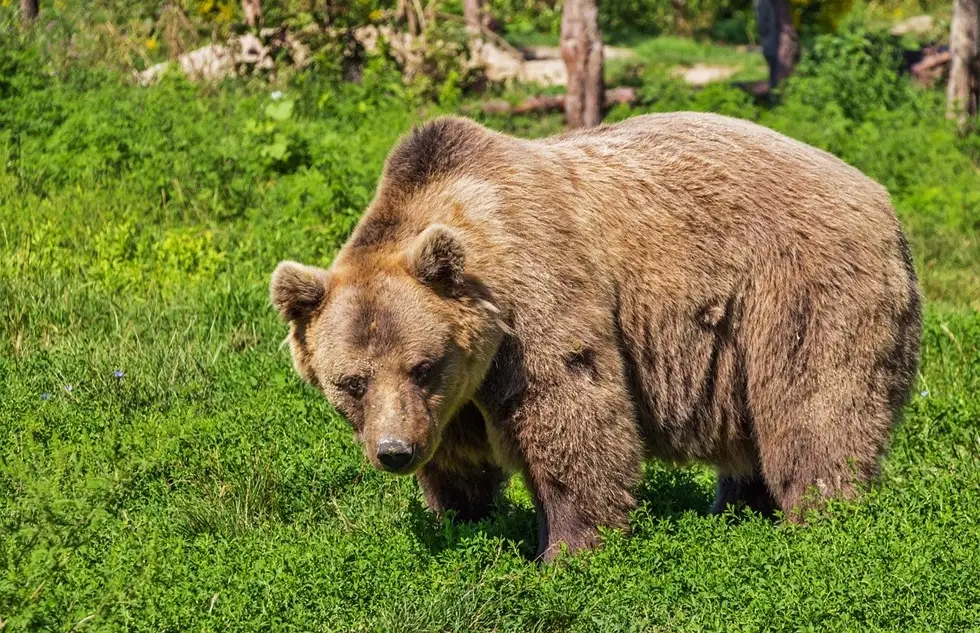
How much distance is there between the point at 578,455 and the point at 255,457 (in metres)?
1.75

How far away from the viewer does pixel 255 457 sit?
6.32 m

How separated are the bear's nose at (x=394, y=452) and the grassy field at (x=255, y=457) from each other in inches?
17.8

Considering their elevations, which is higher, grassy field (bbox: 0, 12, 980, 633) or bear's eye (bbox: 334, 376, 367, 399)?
bear's eye (bbox: 334, 376, 367, 399)

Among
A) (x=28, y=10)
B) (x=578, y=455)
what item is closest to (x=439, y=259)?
(x=578, y=455)

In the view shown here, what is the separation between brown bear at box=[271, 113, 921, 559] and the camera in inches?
206

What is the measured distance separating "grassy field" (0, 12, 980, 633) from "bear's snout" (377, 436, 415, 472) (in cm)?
44

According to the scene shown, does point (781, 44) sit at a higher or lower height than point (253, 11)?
lower

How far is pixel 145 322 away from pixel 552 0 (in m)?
19.0

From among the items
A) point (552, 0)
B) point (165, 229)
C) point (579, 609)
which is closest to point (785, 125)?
point (165, 229)

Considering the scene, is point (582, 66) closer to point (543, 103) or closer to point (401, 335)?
point (543, 103)

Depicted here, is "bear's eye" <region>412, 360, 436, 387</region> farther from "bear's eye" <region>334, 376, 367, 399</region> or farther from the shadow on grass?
the shadow on grass

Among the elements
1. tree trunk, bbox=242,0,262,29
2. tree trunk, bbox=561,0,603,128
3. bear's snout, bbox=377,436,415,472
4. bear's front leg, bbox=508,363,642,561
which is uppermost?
bear's snout, bbox=377,436,415,472

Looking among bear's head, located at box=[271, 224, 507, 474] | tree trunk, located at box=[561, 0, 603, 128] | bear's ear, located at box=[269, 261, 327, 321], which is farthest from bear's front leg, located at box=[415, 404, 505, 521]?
tree trunk, located at box=[561, 0, 603, 128]

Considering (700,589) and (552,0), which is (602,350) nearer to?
(700,589)
